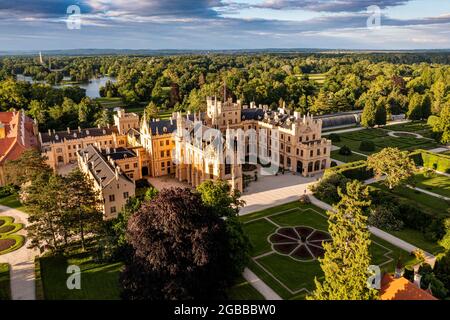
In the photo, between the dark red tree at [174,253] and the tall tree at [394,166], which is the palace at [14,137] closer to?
the dark red tree at [174,253]

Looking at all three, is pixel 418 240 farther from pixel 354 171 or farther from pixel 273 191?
pixel 273 191

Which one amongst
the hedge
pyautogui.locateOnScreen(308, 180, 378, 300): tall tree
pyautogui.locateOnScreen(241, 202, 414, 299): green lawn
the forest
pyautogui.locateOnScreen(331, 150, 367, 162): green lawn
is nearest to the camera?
pyautogui.locateOnScreen(308, 180, 378, 300): tall tree

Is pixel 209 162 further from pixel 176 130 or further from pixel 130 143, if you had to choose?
pixel 130 143

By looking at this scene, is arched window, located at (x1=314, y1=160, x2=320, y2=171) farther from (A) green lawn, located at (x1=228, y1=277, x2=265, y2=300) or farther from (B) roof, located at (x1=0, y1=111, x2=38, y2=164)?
(B) roof, located at (x1=0, y1=111, x2=38, y2=164)

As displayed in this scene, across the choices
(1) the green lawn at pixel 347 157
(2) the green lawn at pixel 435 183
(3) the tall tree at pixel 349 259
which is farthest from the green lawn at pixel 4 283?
(1) the green lawn at pixel 347 157

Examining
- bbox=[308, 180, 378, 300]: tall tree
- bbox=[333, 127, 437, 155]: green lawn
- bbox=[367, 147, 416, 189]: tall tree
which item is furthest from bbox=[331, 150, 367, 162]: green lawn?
bbox=[308, 180, 378, 300]: tall tree

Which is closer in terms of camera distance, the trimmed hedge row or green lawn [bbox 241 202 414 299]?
green lawn [bbox 241 202 414 299]
